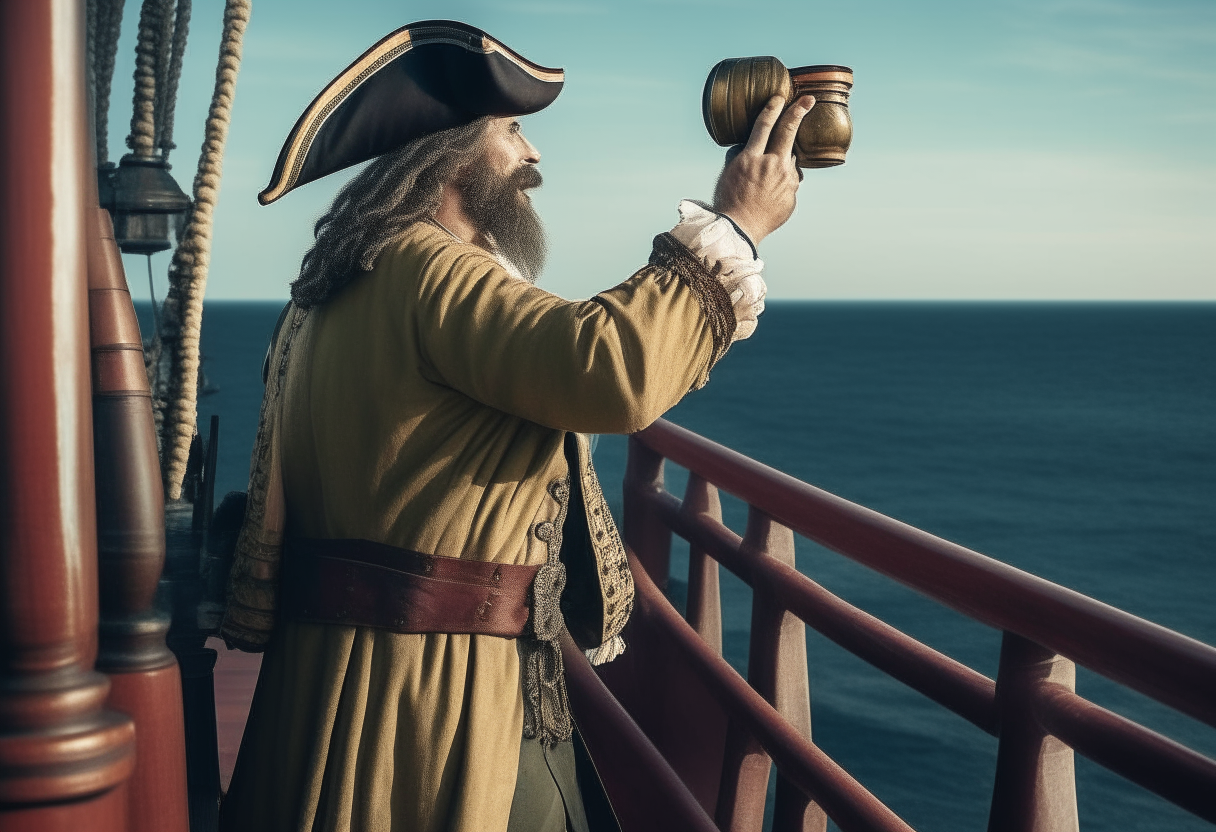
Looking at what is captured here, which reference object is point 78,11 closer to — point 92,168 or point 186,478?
point 92,168

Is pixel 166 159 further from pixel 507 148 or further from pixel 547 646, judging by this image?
pixel 547 646

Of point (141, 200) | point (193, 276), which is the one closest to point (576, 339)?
point (193, 276)

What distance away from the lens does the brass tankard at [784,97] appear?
152 cm

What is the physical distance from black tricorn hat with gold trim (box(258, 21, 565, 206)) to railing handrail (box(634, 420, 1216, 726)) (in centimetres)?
78

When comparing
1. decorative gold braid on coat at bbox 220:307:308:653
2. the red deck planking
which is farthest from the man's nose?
the red deck planking

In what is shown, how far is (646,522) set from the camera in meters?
3.10

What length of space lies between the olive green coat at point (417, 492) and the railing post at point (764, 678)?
631 mm

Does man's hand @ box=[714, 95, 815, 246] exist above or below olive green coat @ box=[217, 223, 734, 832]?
above

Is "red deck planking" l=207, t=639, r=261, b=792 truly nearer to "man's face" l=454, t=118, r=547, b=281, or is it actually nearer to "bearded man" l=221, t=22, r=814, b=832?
"bearded man" l=221, t=22, r=814, b=832

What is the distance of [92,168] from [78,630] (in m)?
0.34

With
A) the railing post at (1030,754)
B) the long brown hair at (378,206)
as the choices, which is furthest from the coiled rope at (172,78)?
the railing post at (1030,754)

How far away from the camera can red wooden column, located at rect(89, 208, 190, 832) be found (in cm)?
96

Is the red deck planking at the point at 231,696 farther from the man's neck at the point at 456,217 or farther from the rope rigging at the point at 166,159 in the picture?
the man's neck at the point at 456,217

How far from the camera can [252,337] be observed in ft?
393
